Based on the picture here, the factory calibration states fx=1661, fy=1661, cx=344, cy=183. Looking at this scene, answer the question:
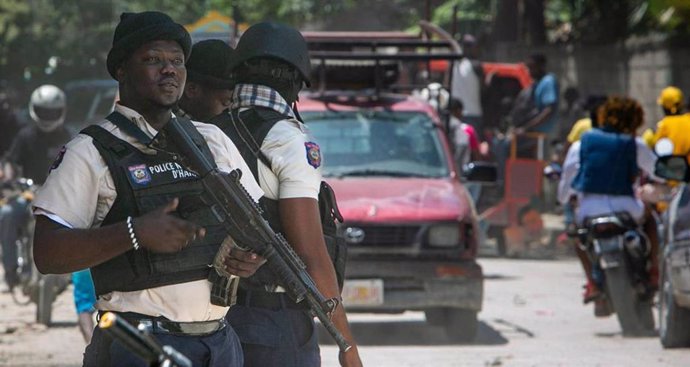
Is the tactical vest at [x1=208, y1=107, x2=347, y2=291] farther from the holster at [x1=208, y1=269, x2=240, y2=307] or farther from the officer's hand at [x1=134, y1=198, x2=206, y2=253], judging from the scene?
the officer's hand at [x1=134, y1=198, x2=206, y2=253]

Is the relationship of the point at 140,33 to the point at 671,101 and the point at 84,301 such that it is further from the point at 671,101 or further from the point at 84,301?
the point at 671,101

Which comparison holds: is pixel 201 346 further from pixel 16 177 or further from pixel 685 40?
pixel 685 40

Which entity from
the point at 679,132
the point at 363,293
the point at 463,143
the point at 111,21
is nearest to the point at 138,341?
the point at 363,293

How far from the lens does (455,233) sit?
11.7 m

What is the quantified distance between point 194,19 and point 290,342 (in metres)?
42.9

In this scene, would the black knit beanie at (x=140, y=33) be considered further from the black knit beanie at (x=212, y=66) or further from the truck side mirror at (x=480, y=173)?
the truck side mirror at (x=480, y=173)

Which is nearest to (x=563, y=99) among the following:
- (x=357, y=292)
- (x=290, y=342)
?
(x=357, y=292)

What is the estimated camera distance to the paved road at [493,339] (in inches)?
424

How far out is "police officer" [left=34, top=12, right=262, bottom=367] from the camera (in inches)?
171

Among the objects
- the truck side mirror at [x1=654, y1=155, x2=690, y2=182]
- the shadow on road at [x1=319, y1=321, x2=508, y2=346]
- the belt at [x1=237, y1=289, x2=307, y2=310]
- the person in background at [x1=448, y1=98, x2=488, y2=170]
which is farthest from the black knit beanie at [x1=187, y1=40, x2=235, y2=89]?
the person in background at [x1=448, y1=98, x2=488, y2=170]

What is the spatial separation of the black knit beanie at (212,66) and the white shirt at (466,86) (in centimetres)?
1492

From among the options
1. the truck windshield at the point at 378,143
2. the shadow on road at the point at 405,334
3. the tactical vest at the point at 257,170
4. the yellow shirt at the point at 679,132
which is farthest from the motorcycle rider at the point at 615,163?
the tactical vest at the point at 257,170

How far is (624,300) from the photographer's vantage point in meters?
12.2

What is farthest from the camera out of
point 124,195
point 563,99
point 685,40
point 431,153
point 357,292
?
point 563,99
